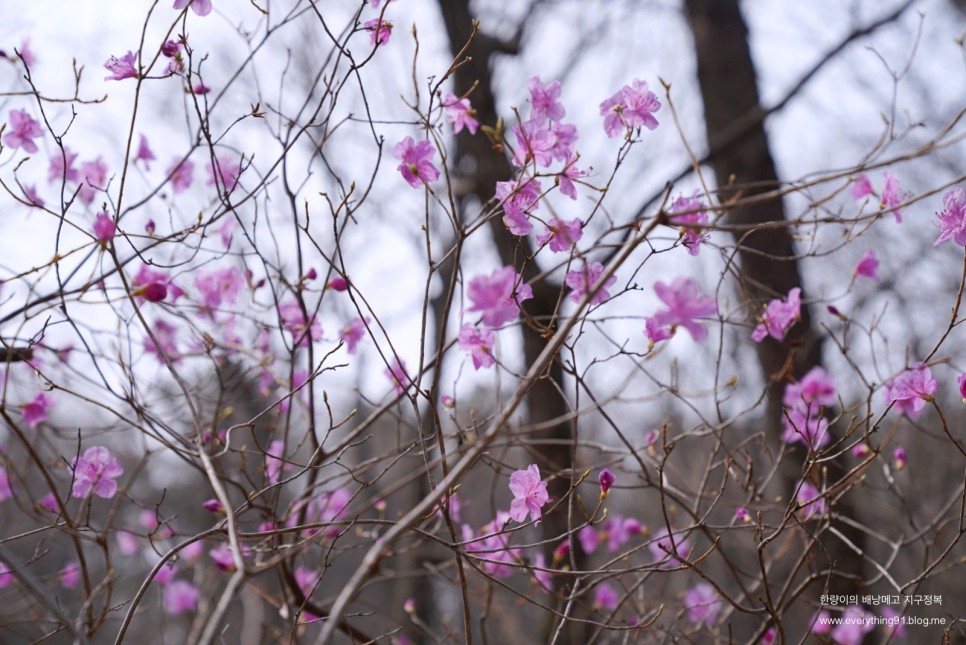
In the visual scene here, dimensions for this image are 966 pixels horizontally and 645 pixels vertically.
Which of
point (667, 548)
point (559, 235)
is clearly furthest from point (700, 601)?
point (559, 235)

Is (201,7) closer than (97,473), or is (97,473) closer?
(201,7)

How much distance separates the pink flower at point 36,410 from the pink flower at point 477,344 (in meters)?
1.23

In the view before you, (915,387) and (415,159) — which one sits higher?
(415,159)

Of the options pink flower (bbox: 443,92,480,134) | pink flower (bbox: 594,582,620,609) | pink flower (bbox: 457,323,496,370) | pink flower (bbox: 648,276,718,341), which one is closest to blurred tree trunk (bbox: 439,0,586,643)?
pink flower (bbox: 594,582,620,609)

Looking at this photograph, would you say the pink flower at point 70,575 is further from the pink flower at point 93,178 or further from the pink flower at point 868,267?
the pink flower at point 868,267

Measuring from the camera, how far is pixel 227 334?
290 cm

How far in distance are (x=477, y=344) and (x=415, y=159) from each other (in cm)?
46

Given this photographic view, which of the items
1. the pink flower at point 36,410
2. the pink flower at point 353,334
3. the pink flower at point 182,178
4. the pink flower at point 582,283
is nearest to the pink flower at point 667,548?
the pink flower at point 582,283

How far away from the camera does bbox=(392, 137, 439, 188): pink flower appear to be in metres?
1.77

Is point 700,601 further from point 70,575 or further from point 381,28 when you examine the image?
point 70,575

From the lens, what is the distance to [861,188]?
7.74 ft

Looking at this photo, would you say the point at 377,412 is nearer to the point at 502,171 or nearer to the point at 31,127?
the point at 31,127

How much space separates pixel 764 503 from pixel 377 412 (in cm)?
122

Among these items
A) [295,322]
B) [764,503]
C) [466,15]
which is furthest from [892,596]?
[466,15]
